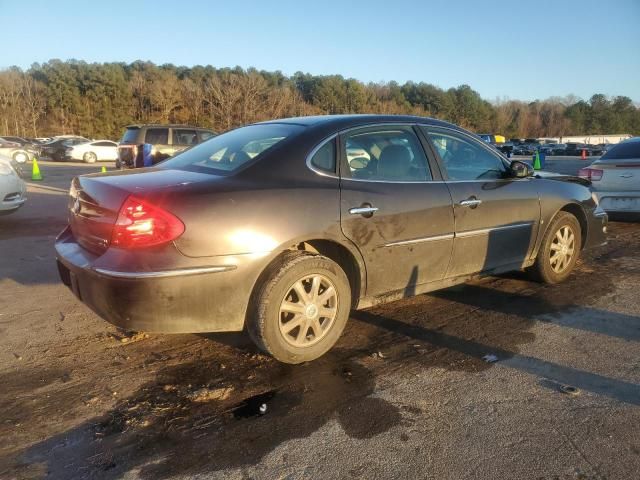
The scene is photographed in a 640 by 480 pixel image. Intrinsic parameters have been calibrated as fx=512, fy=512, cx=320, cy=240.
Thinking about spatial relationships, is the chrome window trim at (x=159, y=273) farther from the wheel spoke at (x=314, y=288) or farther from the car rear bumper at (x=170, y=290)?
the wheel spoke at (x=314, y=288)

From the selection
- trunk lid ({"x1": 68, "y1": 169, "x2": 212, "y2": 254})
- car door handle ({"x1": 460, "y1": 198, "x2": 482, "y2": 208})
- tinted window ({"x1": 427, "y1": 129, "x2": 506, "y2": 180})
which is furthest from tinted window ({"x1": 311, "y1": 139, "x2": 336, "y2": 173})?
car door handle ({"x1": 460, "y1": 198, "x2": 482, "y2": 208})

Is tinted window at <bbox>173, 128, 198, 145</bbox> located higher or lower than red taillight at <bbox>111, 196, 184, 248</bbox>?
higher

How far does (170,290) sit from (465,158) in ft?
9.08

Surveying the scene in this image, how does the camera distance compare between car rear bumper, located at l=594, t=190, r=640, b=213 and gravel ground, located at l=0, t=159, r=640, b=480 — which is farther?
car rear bumper, located at l=594, t=190, r=640, b=213

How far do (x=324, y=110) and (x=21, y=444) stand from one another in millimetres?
66984

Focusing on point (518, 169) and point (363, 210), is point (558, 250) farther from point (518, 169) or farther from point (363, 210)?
point (363, 210)

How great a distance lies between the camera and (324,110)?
67.0 m

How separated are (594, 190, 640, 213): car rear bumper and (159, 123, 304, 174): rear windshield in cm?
618

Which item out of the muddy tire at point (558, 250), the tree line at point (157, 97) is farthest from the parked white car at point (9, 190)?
the tree line at point (157, 97)

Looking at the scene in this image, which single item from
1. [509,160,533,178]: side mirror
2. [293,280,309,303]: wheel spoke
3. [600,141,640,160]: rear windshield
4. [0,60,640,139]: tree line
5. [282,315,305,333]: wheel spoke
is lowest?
[282,315,305,333]: wheel spoke

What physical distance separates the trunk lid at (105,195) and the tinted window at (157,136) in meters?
12.9

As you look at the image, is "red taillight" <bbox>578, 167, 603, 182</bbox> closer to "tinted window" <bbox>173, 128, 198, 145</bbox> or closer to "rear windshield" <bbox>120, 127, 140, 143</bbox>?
"tinted window" <bbox>173, 128, 198, 145</bbox>

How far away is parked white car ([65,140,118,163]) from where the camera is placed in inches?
1191

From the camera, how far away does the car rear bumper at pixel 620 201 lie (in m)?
7.62
